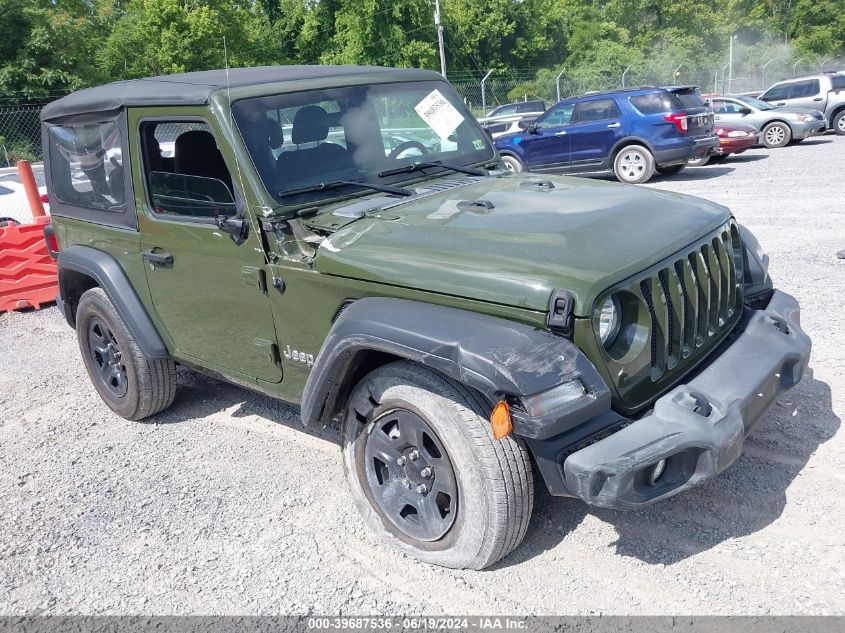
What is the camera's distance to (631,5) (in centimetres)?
5706

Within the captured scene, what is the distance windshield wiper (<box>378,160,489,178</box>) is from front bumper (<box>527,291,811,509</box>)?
69.3 inches

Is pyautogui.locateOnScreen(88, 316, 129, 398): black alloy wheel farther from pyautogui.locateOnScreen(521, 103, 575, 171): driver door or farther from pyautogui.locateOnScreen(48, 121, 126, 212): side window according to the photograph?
pyautogui.locateOnScreen(521, 103, 575, 171): driver door

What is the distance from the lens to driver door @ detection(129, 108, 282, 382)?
3607 mm

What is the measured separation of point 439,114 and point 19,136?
21940 mm

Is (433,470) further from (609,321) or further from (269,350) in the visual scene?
(269,350)

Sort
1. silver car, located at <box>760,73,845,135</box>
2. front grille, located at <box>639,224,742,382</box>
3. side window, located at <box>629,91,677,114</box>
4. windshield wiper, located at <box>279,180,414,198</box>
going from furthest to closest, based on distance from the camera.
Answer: silver car, located at <box>760,73,845,135</box>
side window, located at <box>629,91,677,114</box>
windshield wiper, located at <box>279,180,414,198</box>
front grille, located at <box>639,224,742,382</box>

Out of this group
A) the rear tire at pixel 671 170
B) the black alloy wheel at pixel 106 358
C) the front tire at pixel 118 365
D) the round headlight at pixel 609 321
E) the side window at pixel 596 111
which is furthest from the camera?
the rear tire at pixel 671 170

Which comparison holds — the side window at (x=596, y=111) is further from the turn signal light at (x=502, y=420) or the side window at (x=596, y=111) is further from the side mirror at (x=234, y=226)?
the turn signal light at (x=502, y=420)

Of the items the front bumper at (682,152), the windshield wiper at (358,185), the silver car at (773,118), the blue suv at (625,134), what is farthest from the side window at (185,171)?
the silver car at (773,118)

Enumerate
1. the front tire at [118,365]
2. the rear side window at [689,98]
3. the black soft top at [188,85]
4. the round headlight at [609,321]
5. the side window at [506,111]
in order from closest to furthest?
the round headlight at [609,321]
the black soft top at [188,85]
the front tire at [118,365]
the rear side window at [689,98]
the side window at [506,111]

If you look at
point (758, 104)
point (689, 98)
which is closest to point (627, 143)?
point (689, 98)

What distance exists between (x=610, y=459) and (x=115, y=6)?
41679 mm

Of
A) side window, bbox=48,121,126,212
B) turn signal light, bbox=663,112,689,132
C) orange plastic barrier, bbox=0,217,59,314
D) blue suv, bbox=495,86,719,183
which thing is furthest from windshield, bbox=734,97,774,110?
side window, bbox=48,121,126,212

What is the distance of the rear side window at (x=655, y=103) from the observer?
1313 cm
